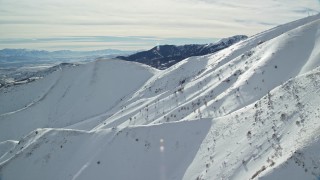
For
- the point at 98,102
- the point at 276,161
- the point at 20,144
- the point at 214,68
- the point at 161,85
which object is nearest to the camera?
the point at 276,161

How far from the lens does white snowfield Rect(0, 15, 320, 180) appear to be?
27.3 m

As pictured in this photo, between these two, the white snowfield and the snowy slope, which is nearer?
the white snowfield

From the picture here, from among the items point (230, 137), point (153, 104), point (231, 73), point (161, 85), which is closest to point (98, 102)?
point (161, 85)

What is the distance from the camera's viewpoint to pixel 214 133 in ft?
119

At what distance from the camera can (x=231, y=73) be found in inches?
2532

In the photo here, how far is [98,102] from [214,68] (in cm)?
4030

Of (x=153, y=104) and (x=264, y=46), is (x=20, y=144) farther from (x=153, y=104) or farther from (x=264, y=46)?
(x=264, y=46)

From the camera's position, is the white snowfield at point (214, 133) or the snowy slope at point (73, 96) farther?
the snowy slope at point (73, 96)

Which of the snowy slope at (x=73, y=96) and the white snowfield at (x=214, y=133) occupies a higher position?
the white snowfield at (x=214, y=133)

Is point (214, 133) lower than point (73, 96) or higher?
higher

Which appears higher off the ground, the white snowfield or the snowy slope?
the white snowfield

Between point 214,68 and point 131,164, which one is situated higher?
point 214,68

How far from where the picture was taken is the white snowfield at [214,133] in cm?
2730

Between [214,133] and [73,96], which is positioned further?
[73,96]
